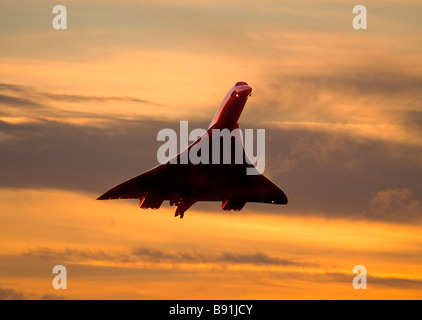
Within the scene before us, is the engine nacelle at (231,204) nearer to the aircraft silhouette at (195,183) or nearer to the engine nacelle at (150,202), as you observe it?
the aircraft silhouette at (195,183)

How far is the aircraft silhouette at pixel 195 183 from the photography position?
8131 centimetres

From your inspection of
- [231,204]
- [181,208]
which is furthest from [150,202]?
[231,204]

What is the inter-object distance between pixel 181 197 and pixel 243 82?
39.9 feet

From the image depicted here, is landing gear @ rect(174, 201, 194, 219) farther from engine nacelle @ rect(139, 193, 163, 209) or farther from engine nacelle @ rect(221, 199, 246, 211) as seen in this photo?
engine nacelle @ rect(221, 199, 246, 211)

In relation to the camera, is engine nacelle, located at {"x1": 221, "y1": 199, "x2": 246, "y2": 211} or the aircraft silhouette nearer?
the aircraft silhouette

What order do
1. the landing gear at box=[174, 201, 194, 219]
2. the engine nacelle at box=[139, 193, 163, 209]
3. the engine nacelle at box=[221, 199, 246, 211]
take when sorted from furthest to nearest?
1. the engine nacelle at box=[221, 199, 246, 211]
2. the landing gear at box=[174, 201, 194, 219]
3. the engine nacelle at box=[139, 193, 163, 209]

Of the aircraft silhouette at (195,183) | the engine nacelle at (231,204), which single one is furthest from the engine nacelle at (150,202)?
the engine nacelle at (231,204)

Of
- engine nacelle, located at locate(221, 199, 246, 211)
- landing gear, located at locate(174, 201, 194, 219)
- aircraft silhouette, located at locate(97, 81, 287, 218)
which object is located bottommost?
landing gear, located at locate(174, 201, 194, 219)

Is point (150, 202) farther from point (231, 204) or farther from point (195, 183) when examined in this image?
point (231, 204)

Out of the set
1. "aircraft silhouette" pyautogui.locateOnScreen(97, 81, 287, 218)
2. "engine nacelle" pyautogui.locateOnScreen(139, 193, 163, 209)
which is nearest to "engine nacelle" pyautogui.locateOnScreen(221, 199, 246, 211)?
"aircraft silhouette" pyautogui.locateOnScreen(97, 81, 287, 218)

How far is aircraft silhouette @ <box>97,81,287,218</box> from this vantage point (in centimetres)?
8131
